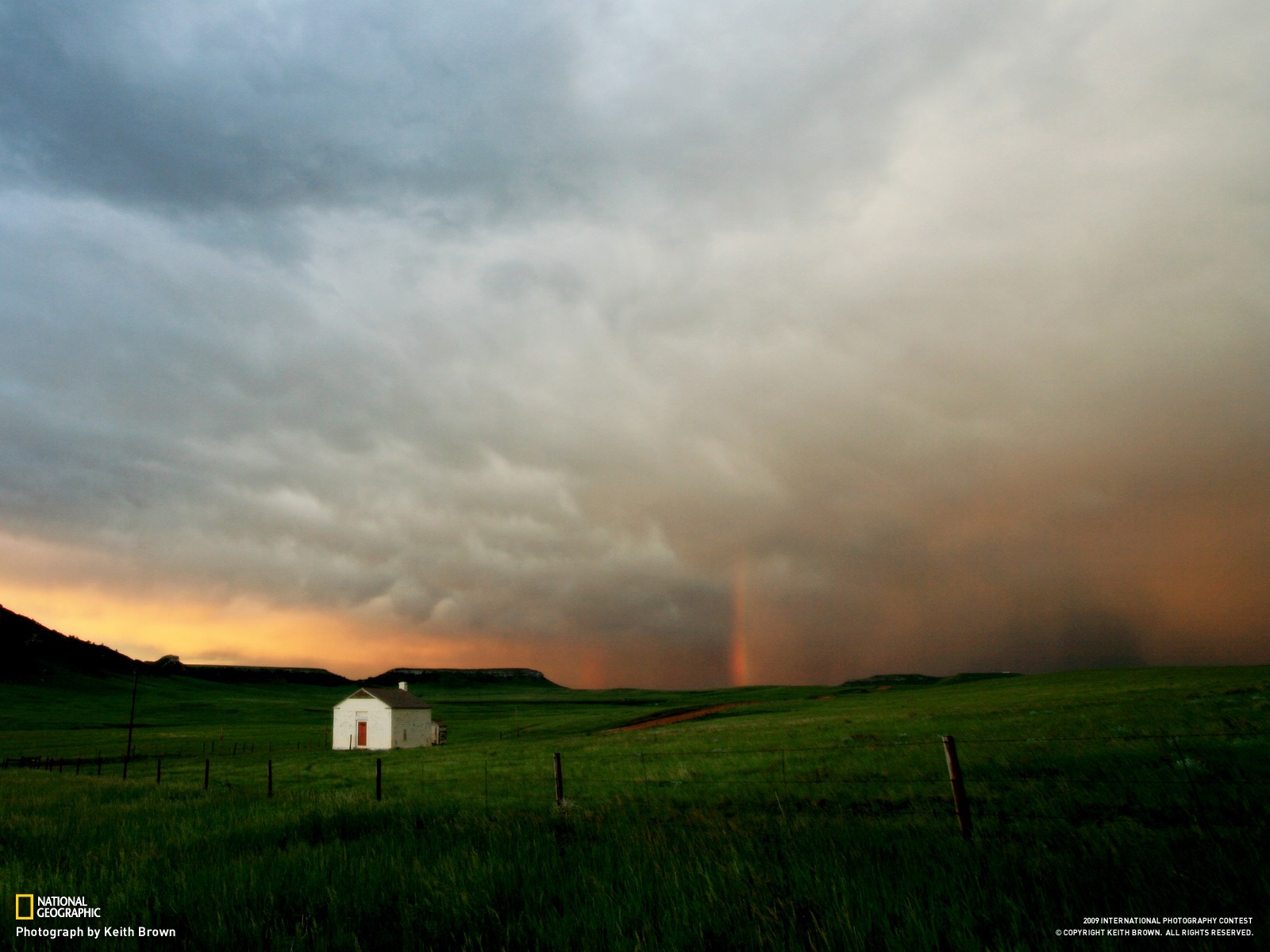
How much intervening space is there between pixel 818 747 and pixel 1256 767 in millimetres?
16133

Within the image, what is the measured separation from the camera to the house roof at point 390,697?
76625mm

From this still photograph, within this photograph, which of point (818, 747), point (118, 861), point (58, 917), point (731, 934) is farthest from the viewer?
point (818, 747)

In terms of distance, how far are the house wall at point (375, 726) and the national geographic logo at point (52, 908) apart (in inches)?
2856

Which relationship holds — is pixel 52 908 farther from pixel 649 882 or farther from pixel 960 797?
pixel 960 797

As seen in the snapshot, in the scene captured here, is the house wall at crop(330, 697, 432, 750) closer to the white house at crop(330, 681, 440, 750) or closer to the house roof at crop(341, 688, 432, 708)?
the white house at crop(330, 681, 440, 750)

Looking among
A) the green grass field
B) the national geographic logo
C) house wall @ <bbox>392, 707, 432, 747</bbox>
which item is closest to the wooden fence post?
the green grass field

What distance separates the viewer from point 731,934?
5.46 metres

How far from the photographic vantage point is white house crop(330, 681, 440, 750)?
74.7m

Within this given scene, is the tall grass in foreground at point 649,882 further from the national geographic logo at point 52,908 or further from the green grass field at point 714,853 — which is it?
the national geographic logo at point 52,908

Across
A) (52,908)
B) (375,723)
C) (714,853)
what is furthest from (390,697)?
(714,853)

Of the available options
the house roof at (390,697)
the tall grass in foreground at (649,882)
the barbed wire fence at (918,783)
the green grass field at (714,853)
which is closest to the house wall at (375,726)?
the house roof at (390,697)

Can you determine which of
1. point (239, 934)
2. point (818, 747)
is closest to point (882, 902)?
point (239, 934)

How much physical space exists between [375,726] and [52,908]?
75.5 metres

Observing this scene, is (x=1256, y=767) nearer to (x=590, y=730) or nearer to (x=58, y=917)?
(x=58, y=917)
